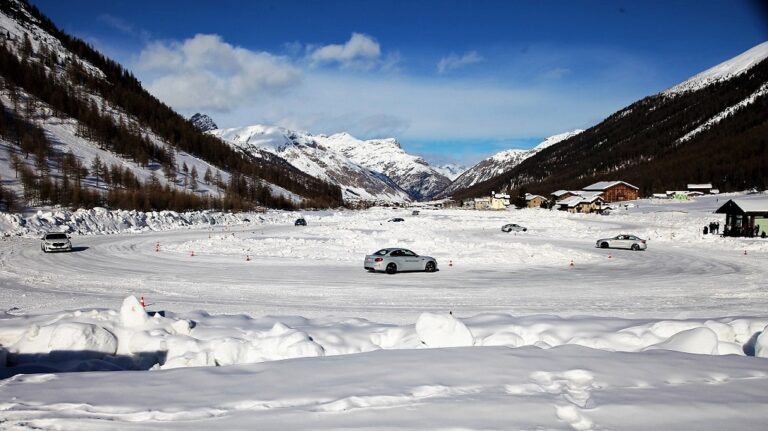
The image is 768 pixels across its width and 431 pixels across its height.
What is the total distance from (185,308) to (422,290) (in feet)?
28.1

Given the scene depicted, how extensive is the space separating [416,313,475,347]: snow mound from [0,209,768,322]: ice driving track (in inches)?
148

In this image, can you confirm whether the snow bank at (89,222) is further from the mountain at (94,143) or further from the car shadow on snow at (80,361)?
the car shadow on snow at (80,361)

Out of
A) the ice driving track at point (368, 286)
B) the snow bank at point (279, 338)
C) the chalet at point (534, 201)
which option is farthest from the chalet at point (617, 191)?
the snow bank at point (279, 338)

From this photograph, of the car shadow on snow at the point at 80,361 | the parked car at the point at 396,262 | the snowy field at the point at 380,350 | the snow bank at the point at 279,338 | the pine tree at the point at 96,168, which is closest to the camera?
the snowy field at the point at 380,350

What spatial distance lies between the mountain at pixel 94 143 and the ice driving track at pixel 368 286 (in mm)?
45325

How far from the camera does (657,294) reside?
1750 cm

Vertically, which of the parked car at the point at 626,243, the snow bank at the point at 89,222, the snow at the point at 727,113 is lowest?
the parked car at the point at 626,243

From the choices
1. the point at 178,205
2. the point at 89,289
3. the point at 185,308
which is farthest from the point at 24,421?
the point at 178,205

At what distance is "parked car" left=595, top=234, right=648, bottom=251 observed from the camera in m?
35.1

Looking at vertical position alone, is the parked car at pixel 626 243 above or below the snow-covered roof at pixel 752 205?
below

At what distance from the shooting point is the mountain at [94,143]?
74875mm

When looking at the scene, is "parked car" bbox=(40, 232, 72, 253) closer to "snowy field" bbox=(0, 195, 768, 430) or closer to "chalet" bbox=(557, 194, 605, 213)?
"snowy field" bbox=(0, 195, 768, 430)

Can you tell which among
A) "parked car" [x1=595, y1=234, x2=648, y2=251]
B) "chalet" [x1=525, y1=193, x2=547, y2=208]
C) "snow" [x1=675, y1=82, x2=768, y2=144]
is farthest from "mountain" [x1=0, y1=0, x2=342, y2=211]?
"snow" [x1=675, y1=82, x2=768, y2=144]

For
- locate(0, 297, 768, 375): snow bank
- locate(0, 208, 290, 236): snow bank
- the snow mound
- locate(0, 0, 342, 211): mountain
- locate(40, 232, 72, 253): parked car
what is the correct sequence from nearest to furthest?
locate(0, 297, 768, 375): snow bank < the snow mound < locate(40, 232, 72, 253): parked car < locate(0, 208, 290, 236): snow bank < locate(0, 0, 342, 211): mountain
